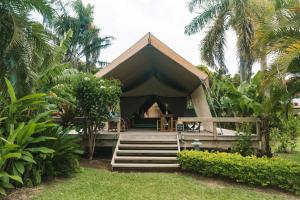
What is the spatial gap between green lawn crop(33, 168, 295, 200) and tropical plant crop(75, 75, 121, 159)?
76.3 inches

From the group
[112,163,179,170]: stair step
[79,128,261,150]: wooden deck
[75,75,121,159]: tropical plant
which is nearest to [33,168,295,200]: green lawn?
[112,163,179,170]: stair step

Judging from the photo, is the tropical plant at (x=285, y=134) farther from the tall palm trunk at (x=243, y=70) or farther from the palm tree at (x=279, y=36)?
the palm tree at (x=279, y=36)

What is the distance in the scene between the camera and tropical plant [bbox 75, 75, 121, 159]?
9.54 metres

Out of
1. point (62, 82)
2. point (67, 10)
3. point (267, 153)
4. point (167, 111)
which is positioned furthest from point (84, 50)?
point (267, 153)

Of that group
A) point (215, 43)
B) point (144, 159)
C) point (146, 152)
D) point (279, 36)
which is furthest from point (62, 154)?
point (215, 43)

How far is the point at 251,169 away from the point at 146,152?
11.1 ft

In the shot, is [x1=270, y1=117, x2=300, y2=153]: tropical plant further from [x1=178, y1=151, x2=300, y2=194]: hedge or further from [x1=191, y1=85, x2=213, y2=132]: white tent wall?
[x1=178, y1=151, x2=300, y2=194]: hedge

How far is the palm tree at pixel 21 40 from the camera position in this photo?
7207mm

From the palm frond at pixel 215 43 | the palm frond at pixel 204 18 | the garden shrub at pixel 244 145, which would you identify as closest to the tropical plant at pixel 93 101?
the garden shrub at pixel 244 145

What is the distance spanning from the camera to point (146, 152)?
31.5 feet

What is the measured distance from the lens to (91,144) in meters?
10.0

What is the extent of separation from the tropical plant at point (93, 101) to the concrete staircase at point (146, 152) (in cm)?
98

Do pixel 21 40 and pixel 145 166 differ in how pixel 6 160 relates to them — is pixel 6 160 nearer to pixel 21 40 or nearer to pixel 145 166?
pixel 21 40

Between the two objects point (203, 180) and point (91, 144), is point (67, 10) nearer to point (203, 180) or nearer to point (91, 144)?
point (91, 144)
